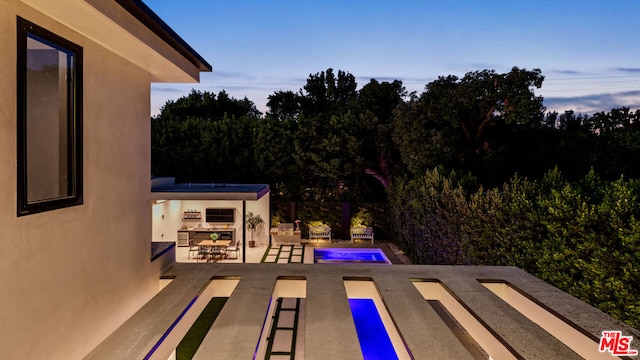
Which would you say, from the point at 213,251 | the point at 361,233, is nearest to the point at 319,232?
the point at 361,233

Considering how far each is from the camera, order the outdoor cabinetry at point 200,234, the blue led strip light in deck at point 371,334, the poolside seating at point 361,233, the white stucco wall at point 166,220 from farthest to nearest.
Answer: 1. the poolside seating at point 361,233
2. the outdoor cabinetry at point 200,234
3. the white stucco wall at point 166,220
4. the blue led strip light in deck at point 371,334

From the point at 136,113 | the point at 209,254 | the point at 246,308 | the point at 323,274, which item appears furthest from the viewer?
the point at 209,254

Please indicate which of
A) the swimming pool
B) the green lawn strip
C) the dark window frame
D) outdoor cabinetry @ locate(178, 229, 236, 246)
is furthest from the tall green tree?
the dark window frame

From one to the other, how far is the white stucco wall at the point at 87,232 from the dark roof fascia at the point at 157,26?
529mm

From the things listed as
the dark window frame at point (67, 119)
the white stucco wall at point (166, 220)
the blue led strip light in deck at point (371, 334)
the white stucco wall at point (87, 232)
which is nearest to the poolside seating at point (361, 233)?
the blue led strip light in deck at point (371, 334)

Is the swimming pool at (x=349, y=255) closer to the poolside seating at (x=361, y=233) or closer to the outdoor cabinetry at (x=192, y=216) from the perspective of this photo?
the poolside seating at (x=361, y=233)

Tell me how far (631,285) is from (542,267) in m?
1.32

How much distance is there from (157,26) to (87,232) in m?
2.08

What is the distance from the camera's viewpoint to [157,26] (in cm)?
353

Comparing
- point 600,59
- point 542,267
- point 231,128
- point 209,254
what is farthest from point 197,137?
point 600,59

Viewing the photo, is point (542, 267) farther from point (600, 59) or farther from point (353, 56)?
point (353, 56)

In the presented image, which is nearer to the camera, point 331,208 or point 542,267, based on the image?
point 542,267

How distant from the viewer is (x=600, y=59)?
26766 millimetres

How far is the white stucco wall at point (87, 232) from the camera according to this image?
2.39m
